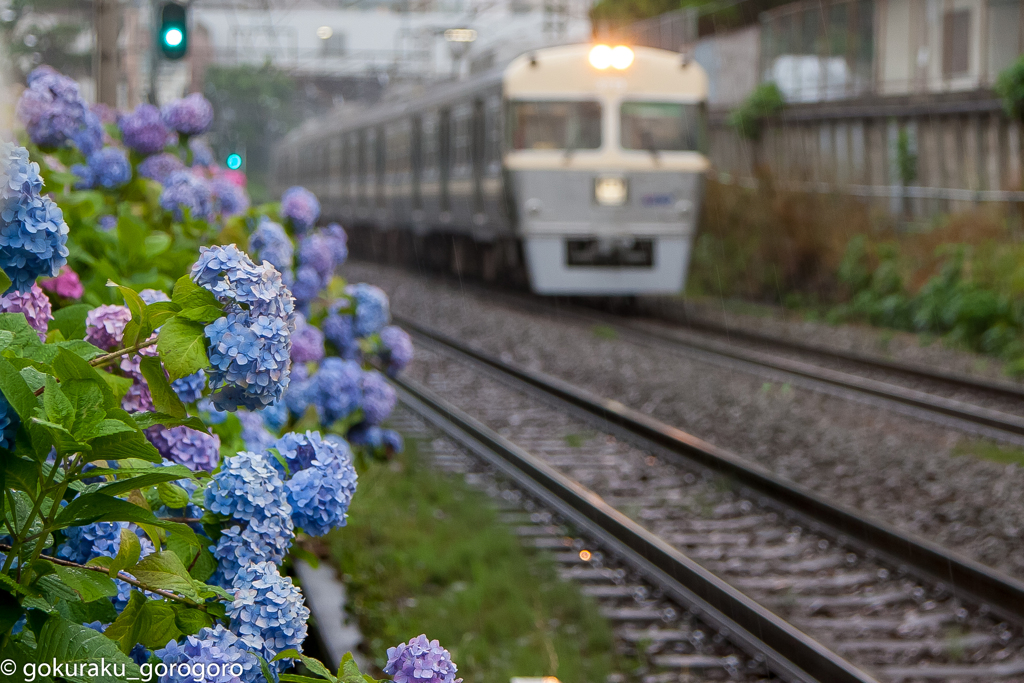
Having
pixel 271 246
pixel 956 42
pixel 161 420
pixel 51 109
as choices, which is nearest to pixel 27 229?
pixel 161 420

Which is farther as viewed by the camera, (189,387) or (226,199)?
(226,199)

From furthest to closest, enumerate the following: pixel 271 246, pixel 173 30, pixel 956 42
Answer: pixel 956 42
pixel 173 30
pixel 271 246

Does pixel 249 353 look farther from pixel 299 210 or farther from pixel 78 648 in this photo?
pixel 299 210

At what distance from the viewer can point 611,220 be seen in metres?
13.7

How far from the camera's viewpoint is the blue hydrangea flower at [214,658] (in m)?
1.36

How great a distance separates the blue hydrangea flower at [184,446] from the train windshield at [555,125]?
39.2 ft

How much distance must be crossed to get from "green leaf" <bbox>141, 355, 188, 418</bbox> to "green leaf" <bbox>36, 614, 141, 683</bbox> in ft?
0.92

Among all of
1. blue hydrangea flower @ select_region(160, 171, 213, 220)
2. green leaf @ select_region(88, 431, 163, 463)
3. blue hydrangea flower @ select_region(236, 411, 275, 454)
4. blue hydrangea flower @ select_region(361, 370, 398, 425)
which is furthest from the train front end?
green leaf @ select_region(88, 431, 163, 463)

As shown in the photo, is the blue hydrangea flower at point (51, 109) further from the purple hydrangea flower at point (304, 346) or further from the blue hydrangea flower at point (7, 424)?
the blue hydrangea flower at point (7, 424)

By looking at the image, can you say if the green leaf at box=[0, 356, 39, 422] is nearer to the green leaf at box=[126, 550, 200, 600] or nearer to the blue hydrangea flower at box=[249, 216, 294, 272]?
the green leaf at box=[126, 550, 200, 600]

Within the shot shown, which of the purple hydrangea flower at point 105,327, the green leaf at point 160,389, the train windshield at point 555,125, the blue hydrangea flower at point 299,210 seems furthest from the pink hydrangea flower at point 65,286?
the train windshield at point 555,125

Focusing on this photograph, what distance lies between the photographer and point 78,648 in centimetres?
125

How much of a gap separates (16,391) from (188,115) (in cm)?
370

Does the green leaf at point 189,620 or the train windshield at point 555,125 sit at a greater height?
the train windshield at point 555,125
